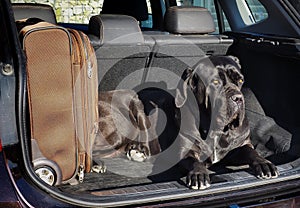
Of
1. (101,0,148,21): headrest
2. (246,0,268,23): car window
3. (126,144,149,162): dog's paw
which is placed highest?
(246,0,268,23): car window

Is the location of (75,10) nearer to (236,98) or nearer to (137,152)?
(137,152)

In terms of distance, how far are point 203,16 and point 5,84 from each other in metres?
1.69

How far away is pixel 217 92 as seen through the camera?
2680 mm

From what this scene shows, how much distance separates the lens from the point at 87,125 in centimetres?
219

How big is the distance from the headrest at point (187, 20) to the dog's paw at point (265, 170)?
1.06 m

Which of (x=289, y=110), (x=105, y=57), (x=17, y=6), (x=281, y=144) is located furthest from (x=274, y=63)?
(x=17, y=6)

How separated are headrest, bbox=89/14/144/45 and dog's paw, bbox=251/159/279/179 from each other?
1125 mm

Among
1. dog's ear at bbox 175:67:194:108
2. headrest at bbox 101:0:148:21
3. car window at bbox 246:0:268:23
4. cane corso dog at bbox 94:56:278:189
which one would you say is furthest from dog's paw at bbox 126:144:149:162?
headrest at bbox 101:0:148:21

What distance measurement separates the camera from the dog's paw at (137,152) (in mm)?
2945

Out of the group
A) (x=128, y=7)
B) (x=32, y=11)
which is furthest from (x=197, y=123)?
(x=128, y=7)

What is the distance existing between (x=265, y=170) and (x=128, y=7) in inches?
95.8

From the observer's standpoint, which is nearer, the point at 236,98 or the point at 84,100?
the point at 84,100

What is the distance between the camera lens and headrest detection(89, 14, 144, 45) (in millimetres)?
2787

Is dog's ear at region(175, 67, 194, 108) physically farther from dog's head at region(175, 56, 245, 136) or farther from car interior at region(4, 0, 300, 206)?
car interior at region(4, 0, 300, 206)
